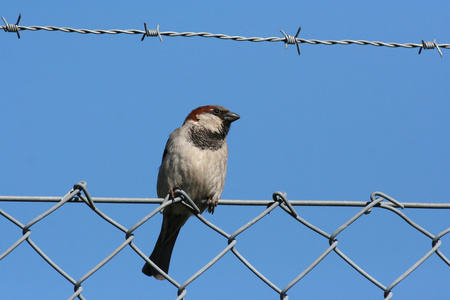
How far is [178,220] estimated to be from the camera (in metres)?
3.68

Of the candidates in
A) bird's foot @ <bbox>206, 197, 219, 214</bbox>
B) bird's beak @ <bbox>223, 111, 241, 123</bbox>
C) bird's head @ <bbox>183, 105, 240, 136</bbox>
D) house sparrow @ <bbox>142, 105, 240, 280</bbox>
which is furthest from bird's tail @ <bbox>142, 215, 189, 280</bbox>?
bird's beak @ <bbox>223, 111, 241, 123</bbox>

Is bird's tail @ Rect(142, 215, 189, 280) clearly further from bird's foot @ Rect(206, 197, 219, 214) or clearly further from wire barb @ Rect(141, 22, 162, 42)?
wire barb @ Rect(141, 22, 162, 42)

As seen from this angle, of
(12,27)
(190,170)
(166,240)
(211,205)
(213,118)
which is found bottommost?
(166,240)

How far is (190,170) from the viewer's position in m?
3.40

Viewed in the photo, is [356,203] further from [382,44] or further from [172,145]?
[172,145]

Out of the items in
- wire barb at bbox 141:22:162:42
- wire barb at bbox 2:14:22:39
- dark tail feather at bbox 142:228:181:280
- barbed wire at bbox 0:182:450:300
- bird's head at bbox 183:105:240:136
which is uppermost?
bird's head at bbox 183:105:240:136

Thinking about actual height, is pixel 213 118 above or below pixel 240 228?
above

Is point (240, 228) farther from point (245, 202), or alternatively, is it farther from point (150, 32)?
point (150, 32)

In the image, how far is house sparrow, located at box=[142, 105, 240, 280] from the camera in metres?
3.42

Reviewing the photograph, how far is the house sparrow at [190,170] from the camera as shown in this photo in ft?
11.2

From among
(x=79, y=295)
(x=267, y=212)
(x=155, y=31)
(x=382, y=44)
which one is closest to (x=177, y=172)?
(x=155, y=31)

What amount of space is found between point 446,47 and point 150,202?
1.77 meters

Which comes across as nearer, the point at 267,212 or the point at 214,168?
the point at 267,212

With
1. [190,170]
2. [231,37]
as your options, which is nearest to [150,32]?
[231,37]
